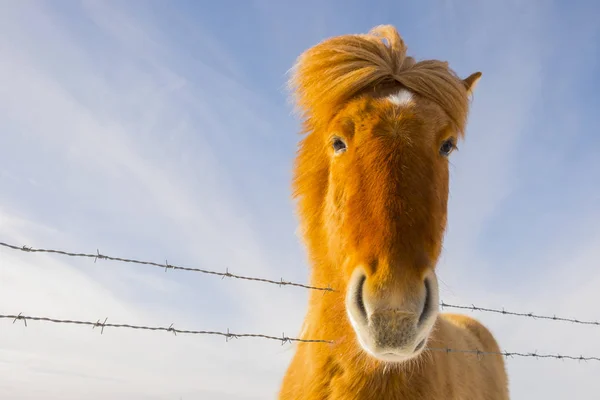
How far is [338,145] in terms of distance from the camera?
11.8 feet

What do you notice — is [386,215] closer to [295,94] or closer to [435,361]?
[435,361]

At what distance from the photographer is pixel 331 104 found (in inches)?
149

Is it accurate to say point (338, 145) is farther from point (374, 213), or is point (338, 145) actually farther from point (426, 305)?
point (426, 305)

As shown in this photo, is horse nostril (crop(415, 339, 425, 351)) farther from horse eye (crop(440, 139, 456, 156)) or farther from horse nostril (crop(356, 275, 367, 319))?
horse eye (crop(440, 139, 456, 156))

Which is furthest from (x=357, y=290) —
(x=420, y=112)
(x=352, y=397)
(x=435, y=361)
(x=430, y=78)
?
(x=430, y=78)

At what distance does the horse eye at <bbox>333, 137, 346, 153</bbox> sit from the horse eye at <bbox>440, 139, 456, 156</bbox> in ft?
2.69

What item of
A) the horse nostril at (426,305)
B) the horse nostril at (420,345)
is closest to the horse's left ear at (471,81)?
the horse nostril at (426,305)

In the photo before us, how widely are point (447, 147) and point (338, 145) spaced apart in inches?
36.3

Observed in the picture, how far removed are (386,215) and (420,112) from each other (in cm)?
102

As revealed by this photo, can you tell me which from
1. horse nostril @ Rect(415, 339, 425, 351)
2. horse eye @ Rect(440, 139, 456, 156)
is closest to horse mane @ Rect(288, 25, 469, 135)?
horse eye @ Rect(440, 139, 456, 156)

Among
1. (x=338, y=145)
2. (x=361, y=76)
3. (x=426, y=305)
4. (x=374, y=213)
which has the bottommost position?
(x=426, y=305)

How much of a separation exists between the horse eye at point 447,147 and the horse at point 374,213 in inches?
0.5

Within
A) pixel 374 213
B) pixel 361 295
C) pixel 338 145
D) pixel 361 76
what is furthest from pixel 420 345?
pixel 361 76

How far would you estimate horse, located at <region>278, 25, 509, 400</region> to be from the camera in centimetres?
270
